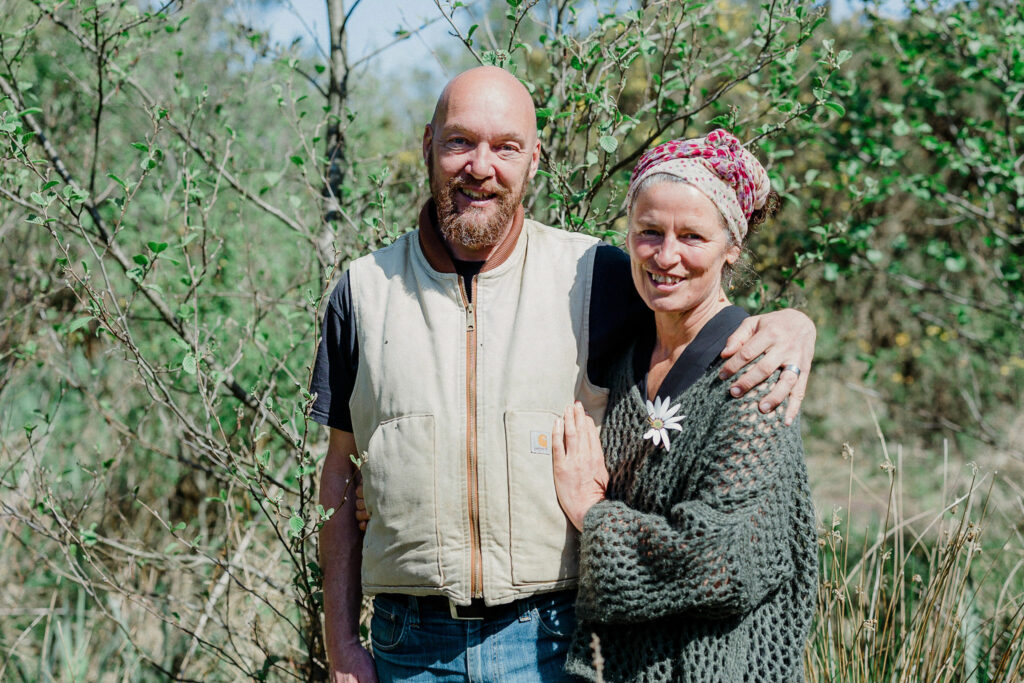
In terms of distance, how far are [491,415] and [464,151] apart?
668mm

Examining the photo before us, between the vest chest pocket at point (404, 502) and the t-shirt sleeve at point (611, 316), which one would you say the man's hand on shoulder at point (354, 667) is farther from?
the t-shirt sleeve at point (611, 316)

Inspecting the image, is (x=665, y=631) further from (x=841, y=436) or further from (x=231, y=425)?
(x=841, y=436)

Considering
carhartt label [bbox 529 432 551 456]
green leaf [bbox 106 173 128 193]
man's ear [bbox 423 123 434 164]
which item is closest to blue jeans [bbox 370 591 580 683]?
carhartt label [bbox 529 432 551 456]

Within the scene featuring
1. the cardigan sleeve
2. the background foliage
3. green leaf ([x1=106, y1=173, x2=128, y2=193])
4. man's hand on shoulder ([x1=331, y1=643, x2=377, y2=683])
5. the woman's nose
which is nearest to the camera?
the cardigan sleeve

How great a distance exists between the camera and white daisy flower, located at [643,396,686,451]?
2018mm

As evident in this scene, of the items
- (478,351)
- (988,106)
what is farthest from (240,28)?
(988,106)

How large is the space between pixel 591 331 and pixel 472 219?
0.41 meters

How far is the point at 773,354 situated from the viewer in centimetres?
194

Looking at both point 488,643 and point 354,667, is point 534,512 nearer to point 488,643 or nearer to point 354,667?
point 488,643

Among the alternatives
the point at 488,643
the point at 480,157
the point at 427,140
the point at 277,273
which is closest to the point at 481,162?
the point at 480,157

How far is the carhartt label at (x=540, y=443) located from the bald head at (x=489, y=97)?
2.46 ft

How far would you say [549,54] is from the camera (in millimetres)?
3178

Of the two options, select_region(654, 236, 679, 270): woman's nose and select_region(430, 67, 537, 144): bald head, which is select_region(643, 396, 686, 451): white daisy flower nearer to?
select_region(654, 236, 679, 270): woman's nose

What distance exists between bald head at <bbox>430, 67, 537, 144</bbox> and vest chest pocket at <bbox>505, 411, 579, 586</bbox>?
2.43 feet
